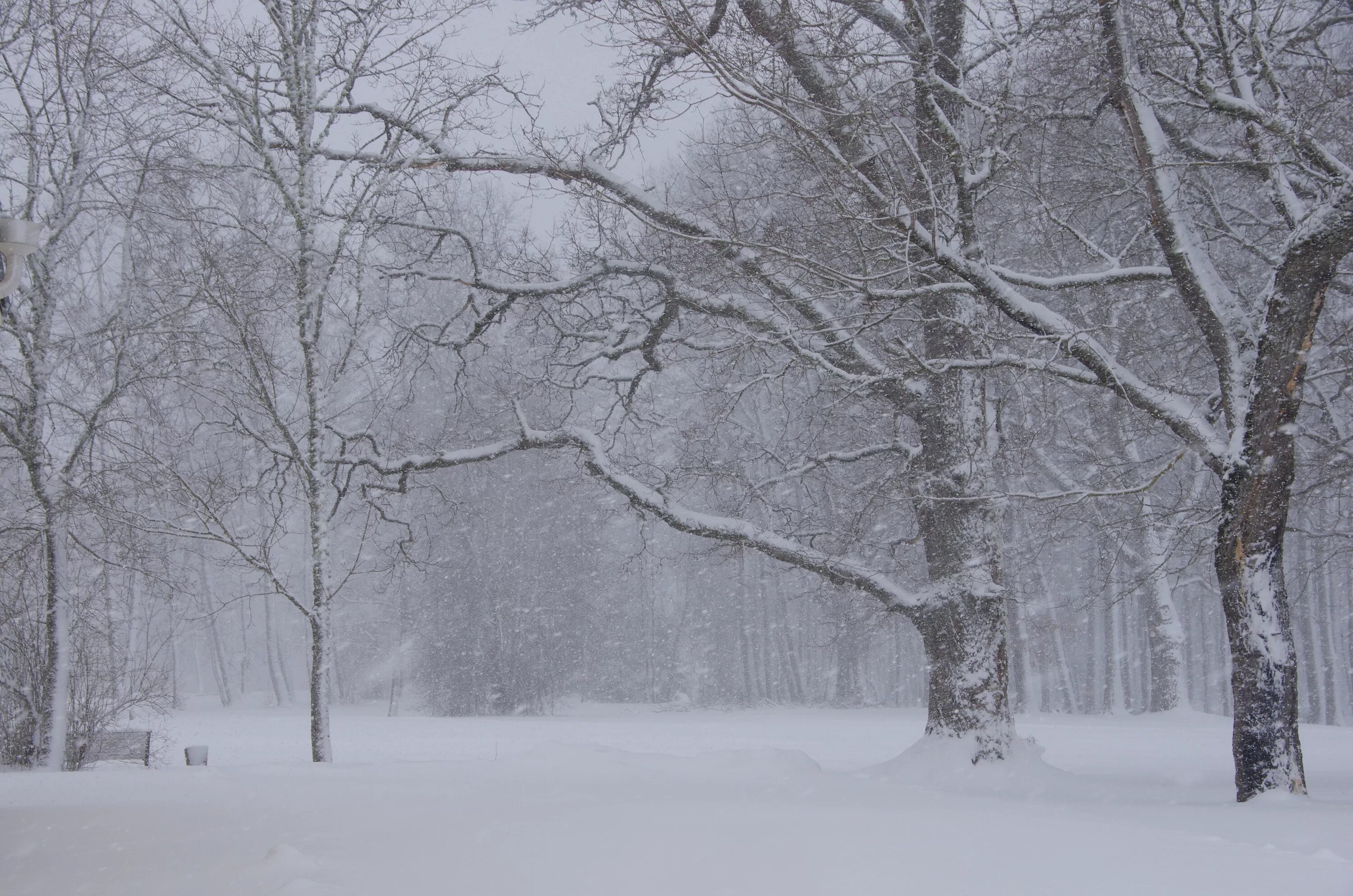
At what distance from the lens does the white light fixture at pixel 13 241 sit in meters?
4.27

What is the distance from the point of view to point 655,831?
4.55 m

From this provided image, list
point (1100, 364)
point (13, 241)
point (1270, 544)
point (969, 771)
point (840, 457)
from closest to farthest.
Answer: point (13, 241)
point (1270, 544)
point (1100, 364)
point (969, 771)
point (840, 457)

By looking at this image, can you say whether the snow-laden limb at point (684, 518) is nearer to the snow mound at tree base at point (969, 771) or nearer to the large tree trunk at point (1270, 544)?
the snow mound at tree base at point (969, 771)

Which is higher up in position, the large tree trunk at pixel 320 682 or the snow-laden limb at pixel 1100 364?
the snow-laden limb at pixel 1100 364

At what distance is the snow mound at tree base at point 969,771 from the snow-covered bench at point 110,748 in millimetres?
8769

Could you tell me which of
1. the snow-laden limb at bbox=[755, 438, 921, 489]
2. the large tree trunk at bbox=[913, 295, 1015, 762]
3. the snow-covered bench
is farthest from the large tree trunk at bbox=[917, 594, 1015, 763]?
the snow-covered bench

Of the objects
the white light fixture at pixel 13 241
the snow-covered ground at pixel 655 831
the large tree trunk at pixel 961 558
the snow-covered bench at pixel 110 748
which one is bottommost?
the snow-covered bench at pixel 110 748

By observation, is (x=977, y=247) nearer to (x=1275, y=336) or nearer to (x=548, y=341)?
(x=1275, y=336)

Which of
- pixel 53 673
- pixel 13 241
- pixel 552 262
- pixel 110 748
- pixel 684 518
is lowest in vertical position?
pixel 110 748

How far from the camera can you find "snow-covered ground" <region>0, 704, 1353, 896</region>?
368 cm

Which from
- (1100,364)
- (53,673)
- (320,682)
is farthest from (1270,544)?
(53,673)

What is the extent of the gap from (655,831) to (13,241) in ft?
13.5

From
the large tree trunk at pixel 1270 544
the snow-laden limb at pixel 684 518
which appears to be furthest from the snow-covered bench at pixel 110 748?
the large tree trunk at pixel 1270 544

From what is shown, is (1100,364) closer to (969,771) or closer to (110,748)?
(969,771)
